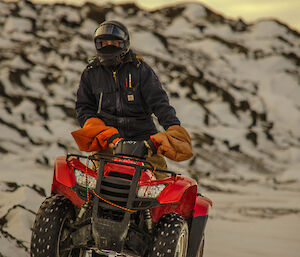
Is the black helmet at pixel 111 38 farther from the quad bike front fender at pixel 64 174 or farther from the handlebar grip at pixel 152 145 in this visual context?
the quad bike front fender at pixel 64 174

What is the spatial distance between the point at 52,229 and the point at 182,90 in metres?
15.1

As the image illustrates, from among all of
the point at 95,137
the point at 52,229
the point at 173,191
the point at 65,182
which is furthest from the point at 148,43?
the point at 52,229

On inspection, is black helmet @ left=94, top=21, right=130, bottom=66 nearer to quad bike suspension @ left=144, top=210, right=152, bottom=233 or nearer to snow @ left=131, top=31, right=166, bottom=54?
quad bike suspension @ left=144, top=210, right=152, bottom=233

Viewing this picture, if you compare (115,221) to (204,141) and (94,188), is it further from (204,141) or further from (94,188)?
(204,141)

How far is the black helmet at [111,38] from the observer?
152 inches

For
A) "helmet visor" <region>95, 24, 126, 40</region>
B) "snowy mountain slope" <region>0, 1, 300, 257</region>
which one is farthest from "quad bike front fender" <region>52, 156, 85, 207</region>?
"snowy mountain slope" <region>0, 1, 300, 257</region>

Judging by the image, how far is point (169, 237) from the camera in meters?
3.21

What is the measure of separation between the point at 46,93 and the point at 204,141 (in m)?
5.82

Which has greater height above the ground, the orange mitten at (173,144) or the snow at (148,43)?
the snow at (148,43)

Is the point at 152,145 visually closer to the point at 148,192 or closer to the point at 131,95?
the point at 148,192

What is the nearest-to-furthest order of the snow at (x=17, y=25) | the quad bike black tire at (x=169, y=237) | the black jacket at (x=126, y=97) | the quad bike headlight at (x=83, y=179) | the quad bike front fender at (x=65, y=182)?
the quad bike black tire at (x=169, y=237) → the quad bike headlight at (x=83, y=179) → the quad bike front fender at (x=65, y=182) → the black jacket at (x=126, y=97) → the snow at (x=17, y=25)

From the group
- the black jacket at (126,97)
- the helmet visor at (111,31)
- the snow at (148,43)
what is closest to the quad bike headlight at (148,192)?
the black jacket at (126,97)

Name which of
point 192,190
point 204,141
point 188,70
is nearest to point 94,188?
point 192,190

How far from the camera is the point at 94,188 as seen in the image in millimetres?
3354
